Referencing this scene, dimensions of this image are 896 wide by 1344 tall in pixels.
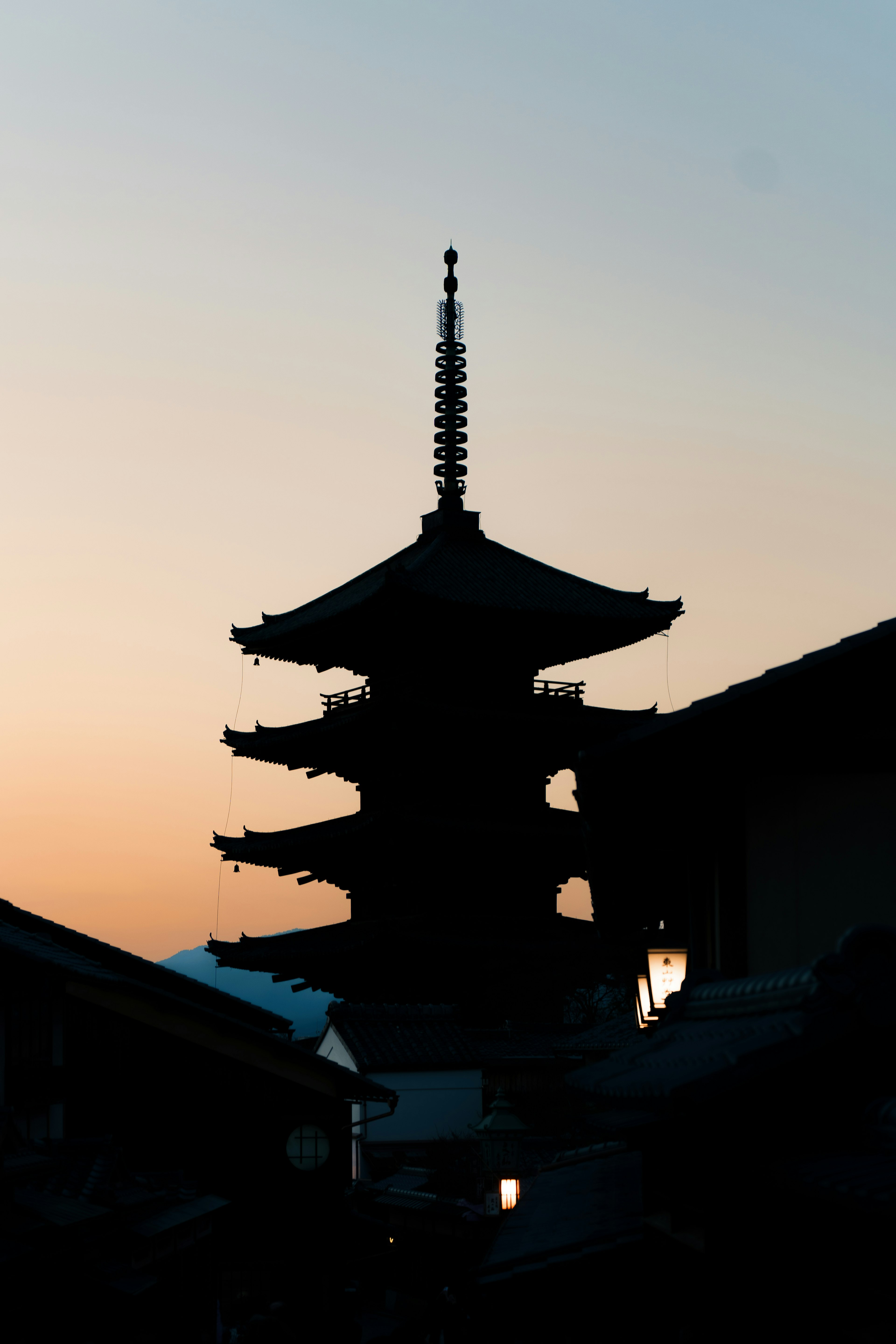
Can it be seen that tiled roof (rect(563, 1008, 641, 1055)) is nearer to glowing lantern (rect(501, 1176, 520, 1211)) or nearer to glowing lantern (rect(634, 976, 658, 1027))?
glowing lantern (rect(501, 1176, 520, 1211))

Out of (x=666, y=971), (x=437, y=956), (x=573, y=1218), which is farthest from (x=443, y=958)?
(x=666, y=971)

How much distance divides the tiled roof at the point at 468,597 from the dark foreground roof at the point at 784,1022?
26197mm

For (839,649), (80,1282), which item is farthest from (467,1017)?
(839,649)

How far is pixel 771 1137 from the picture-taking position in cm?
653

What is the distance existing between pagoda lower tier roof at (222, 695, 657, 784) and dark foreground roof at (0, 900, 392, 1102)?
14.2 metres

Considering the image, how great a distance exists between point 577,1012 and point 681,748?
5972cm

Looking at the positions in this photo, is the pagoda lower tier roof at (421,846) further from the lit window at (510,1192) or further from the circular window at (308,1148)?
the circular window at (308,1148)

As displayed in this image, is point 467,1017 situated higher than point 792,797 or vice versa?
point 792,797

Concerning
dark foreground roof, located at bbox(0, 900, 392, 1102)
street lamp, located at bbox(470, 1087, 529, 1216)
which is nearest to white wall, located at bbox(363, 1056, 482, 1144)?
street lamp, located at bbox(470, 1087, 529, 1216)

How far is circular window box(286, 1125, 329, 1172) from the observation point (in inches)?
767

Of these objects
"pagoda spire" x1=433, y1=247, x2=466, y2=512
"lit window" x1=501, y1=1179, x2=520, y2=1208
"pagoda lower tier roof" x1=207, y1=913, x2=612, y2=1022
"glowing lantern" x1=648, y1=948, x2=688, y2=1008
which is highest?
"pagoda spire" x1=433, y1=247, x2=466, y2=512

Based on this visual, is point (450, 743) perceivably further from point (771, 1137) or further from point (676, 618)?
point (771, 1137)

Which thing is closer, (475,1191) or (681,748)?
(681,748)

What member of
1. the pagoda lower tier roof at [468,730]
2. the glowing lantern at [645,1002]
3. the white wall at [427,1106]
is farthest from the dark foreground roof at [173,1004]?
the pagoda lower tier roof at [468,730]
